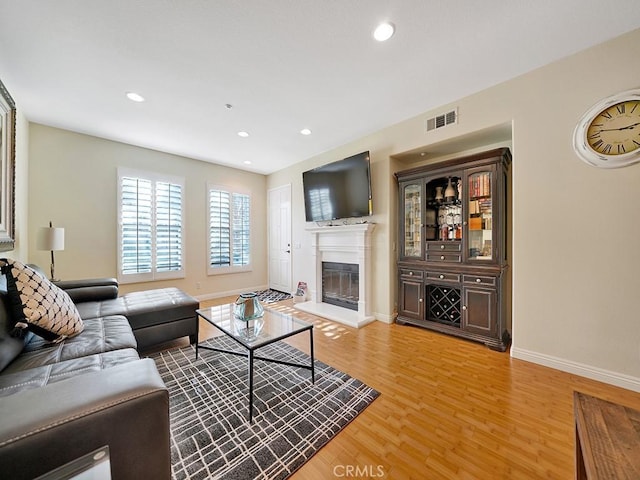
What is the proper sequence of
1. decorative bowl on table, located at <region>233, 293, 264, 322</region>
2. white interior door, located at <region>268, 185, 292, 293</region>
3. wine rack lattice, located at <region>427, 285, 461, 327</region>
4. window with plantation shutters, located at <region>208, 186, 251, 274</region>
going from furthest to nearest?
white interior door, located at <region>268, 185, 292, 293</region>
window with plantation shutters, located at <region>208, 186, 251, 274</region>
wine rack lattice, located at <region>427, 285, 461, 327</region>
decorative bowl on table, located at <region>233, 293, 264, 322</region>

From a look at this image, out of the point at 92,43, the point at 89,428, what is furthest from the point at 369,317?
the point at 92,43

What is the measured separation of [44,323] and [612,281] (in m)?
4.07

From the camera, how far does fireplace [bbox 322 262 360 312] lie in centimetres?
387

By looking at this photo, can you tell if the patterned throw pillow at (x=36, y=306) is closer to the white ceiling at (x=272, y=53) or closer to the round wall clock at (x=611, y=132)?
the white ceiling at (x=272, y=53)

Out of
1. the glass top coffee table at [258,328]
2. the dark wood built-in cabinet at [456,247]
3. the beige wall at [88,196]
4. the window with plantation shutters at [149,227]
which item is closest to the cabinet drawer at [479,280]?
the dark wood built-in cabinet at [456,247]

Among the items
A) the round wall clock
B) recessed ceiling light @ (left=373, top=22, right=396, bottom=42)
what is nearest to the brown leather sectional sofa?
recessed ceiling light @ (left=373, top=22, right=396, bottom=42)

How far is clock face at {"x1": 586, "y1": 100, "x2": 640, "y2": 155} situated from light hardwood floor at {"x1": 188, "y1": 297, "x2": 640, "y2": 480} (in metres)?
1.86

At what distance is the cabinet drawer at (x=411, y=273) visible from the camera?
3.18 m

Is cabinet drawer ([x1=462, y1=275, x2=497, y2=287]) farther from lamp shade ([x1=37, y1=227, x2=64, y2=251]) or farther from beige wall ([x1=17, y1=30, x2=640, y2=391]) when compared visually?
lamp shade ([x1=37, y1=227, x2=64, y2=251])

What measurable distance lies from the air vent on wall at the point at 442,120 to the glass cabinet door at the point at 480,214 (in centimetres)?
61

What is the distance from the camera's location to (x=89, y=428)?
798mm

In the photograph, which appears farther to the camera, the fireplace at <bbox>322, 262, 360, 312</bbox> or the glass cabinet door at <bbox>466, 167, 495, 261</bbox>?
the fireplace at <bbox>322, 262, 360, 312</bbox>

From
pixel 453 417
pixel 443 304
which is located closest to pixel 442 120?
pixel 443 304

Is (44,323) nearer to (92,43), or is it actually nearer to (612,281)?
(92,43)
